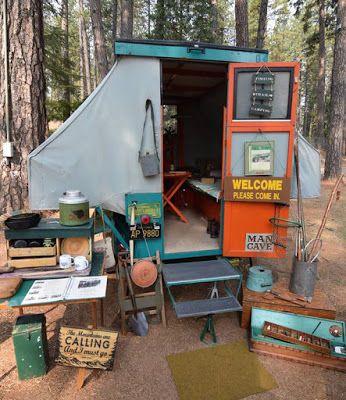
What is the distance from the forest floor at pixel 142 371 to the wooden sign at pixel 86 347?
9.4 inches

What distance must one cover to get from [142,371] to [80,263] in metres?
1.22

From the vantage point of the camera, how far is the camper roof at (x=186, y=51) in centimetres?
326

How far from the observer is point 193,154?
327 inches

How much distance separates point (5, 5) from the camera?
4.29 meters

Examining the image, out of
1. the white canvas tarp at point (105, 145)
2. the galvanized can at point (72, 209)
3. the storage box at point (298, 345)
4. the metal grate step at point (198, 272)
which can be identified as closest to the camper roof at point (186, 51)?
the white canvas tarp at point (105, 145)

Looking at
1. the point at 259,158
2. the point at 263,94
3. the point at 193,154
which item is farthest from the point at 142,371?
the point at 193,154

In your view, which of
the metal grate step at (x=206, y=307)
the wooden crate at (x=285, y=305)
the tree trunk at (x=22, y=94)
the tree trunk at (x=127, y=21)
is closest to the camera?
the metal grate step at (x=206, y=307)

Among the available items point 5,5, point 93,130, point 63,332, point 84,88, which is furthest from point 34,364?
point 84,88

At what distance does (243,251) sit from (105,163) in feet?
6.92

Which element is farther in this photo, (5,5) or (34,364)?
(5,5)

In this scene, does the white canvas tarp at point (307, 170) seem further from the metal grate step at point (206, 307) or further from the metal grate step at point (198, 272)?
the metal grate step at point (206, 307)

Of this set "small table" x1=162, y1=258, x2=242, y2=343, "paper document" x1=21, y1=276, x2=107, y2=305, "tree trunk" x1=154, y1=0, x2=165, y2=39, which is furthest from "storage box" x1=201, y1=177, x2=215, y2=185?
"tree trunk" x1=154, y1=0, x2=165, y2=39

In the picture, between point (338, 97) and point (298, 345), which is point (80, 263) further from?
point (338, 97)

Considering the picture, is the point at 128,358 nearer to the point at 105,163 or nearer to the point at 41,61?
the point at 105,163
